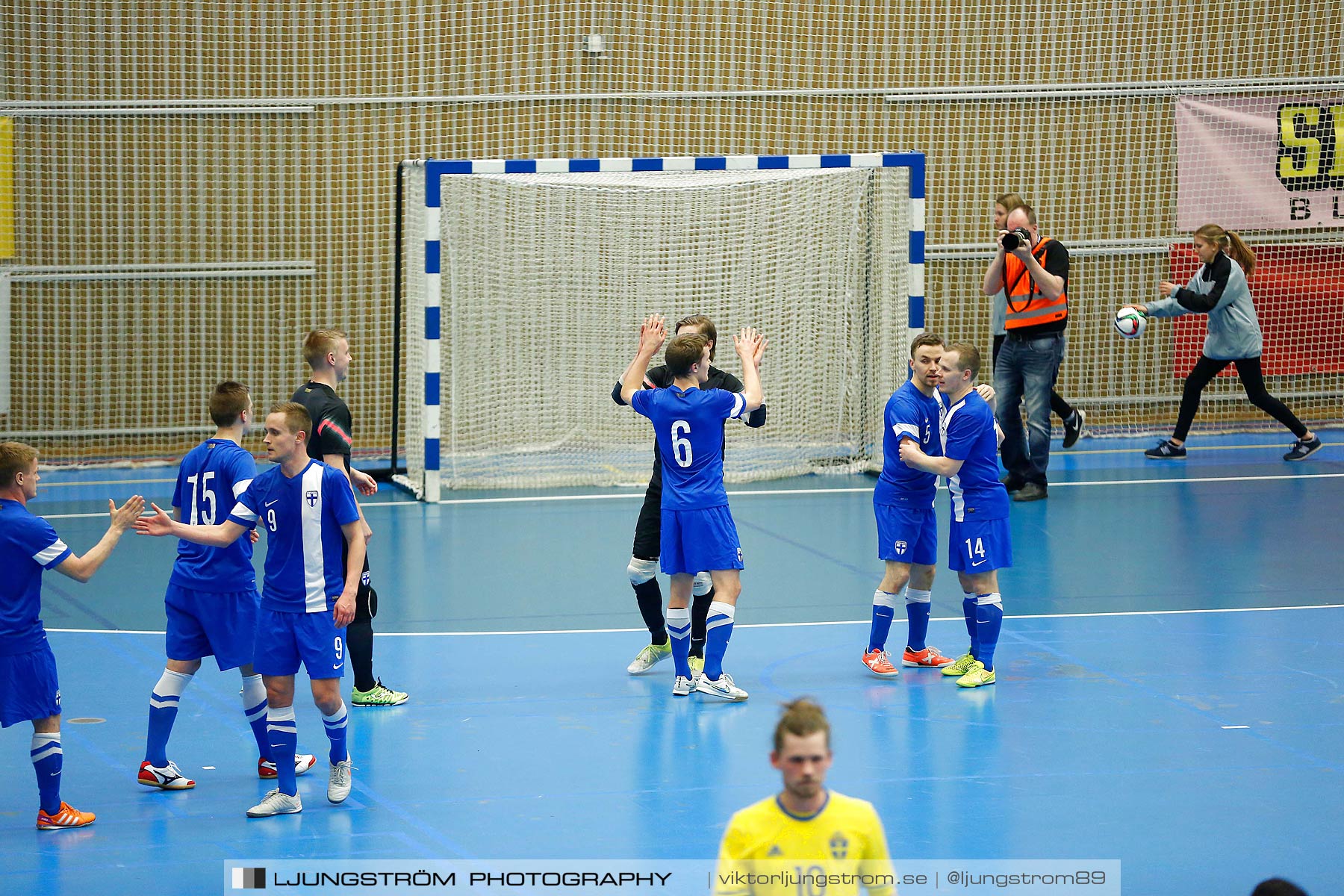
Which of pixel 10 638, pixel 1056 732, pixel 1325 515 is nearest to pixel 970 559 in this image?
pixel 1056 732

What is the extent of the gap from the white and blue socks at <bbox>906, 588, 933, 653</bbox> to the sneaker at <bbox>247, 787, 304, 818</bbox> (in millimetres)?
3199

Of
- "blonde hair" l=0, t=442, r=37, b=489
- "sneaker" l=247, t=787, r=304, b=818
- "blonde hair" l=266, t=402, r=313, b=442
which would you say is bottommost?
"sneaker" l=247, t=787, r=304, b=818

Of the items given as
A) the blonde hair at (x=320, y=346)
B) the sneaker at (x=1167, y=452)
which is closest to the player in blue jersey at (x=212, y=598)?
the blonde hair at (x=320, y=346)

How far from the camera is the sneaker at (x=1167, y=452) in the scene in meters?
13.7

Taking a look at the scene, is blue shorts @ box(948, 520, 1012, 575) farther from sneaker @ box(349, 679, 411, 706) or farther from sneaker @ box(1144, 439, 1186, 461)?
sneaker @ box(1144, 439, 1186, 461)

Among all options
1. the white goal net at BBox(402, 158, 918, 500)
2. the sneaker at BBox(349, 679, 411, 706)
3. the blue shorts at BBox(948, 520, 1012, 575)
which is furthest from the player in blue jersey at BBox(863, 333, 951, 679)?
the white goal net at BBox(402, 158, 918, 500)

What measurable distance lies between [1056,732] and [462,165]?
7.37 m

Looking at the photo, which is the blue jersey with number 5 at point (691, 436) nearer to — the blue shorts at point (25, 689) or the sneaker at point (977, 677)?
the sneaker at point (977, 677)

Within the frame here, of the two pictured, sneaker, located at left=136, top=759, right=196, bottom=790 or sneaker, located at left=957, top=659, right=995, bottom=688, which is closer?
sneaker, located at left=136, top=759, right=196, bottom=790

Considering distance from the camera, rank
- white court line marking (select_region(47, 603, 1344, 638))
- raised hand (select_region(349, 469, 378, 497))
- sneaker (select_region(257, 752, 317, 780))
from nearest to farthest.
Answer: sneaker (select_region(257, 752, 317, 780))
raised hand (select_region(349, 469, 378, 497))
white court line marking (select_region(47, 603, 1344, 638))

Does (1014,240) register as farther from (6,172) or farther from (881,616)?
(6,172)

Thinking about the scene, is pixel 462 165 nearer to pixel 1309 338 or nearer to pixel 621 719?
pixel 621 719

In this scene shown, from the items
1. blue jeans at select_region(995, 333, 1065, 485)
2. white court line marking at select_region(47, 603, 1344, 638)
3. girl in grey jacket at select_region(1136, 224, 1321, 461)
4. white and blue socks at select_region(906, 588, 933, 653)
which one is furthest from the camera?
girl in grey jacket at select_region(1136, 224, 1321, 461)

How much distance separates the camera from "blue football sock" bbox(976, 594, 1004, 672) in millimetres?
6809
